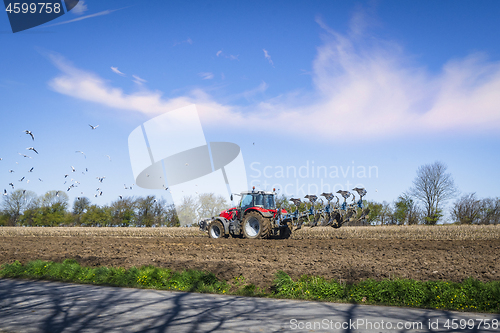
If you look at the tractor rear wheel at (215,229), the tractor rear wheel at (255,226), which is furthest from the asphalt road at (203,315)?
the tractor rear wheel at (215,229)

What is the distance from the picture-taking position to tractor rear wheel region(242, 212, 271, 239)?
1775 centimetres

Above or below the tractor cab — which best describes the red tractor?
below

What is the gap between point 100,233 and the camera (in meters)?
42.5

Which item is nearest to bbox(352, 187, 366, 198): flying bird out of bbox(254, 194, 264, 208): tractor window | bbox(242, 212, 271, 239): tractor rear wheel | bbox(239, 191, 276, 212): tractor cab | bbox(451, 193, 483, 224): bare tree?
bbox(242, 212, 271, 239): tractor rear wheel

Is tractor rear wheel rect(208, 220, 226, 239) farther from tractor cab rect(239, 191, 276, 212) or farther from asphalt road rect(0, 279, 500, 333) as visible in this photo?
asphalt road rect(0, 279, 500, 333)

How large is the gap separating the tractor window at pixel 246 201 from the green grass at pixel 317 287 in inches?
404

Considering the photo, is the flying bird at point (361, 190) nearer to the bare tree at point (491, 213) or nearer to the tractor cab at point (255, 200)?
the tractor cab at point (255, 200)

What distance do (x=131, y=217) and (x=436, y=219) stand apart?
59757 millimetres

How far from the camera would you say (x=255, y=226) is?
18.6 metres

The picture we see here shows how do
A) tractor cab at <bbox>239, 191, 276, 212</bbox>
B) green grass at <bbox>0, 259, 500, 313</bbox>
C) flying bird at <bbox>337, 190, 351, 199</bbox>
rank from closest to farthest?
green grass at <bbox>0, 259, 500, 313</bbox>
flying bird at <bbox>337, 190, 351, 199</bbox>
tractor cab at <bbox>239, 191, 276, 212</bbox>

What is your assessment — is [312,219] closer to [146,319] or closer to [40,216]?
[146,319]

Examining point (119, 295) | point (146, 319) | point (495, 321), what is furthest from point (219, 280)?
point (495, 321)

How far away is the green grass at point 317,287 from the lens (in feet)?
20.1

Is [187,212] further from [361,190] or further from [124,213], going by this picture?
[361,190]
